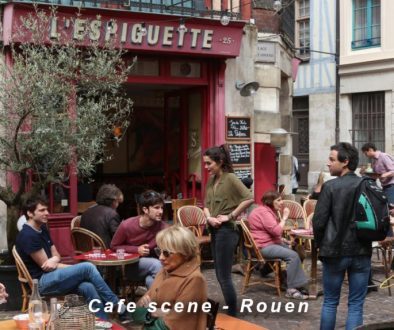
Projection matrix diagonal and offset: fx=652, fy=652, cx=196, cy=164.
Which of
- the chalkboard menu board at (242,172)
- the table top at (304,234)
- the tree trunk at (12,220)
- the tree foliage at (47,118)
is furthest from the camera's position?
the chalkboard menu board at (242,172)

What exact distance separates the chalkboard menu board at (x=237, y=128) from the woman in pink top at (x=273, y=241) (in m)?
2.95

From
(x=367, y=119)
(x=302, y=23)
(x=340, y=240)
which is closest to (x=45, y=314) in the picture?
(x=340, y=240)

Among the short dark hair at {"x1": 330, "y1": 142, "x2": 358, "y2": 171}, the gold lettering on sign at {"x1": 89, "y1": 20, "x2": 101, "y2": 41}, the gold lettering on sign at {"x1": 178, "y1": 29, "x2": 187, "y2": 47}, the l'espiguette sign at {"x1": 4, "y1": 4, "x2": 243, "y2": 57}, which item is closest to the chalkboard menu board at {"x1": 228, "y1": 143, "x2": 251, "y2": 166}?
the l'espiguette sign at {"x1": 4, "y1": 4, "x2": 243, "y2": 57}

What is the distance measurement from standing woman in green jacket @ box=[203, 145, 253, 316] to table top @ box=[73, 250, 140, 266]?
31.2 inches

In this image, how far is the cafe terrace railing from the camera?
9.07 meters

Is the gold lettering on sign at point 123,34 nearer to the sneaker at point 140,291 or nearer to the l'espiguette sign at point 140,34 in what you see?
the l'espiguette sign at point 140,34

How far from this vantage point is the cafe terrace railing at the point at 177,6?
907 centimetres

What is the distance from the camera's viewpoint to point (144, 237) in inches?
257

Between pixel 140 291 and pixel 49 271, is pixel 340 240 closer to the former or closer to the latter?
pixel 49 271

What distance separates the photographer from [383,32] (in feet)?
66.1

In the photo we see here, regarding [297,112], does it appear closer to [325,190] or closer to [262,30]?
[262,30]

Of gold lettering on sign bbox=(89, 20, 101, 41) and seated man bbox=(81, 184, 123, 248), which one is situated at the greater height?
gold lettering on sign bbox=(89, 20, 101, 41)

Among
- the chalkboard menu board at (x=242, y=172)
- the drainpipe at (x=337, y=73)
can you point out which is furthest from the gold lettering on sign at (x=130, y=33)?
the drainpipe at (x=337, y=73)

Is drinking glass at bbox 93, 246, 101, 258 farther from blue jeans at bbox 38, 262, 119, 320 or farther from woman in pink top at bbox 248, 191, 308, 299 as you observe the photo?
woman in pink top at bbox 248, 191, 308, 299
